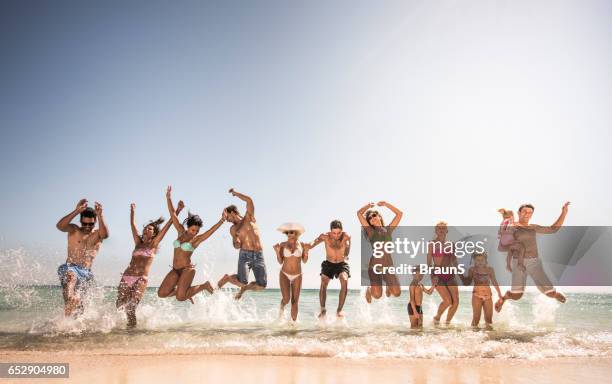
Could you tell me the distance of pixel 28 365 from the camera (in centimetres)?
529

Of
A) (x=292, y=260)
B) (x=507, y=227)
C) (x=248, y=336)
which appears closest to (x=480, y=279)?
(x=507, y=227)

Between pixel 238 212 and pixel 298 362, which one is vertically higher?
pixel 238 212

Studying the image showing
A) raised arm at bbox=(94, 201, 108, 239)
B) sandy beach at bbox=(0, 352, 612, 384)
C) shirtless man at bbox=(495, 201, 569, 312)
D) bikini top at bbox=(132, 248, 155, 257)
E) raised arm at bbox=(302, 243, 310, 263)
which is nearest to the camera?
sandy beach at bbox=(0, 352, 612, 384)

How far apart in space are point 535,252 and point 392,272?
333cm

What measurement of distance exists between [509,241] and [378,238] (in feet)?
10.1

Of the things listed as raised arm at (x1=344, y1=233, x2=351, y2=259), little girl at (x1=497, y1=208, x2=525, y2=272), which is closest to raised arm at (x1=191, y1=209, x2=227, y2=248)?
raised arm at (x1=344, y1=233, x2=351, y2=259)

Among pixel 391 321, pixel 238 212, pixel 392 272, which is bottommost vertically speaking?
pixel 391 321

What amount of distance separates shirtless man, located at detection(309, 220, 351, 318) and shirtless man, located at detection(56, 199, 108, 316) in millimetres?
4830

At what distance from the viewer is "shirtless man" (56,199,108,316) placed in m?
7.81

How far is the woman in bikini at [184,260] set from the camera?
27.9 ft

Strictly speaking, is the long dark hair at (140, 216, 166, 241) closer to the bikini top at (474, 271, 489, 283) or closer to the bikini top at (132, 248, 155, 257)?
the bikini top at (132, 248, 155, 257)

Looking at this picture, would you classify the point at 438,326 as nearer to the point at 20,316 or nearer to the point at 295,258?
the point at 295,258

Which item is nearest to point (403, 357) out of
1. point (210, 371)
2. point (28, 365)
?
point (210, 371)

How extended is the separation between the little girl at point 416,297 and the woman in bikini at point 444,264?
0.24 meters
